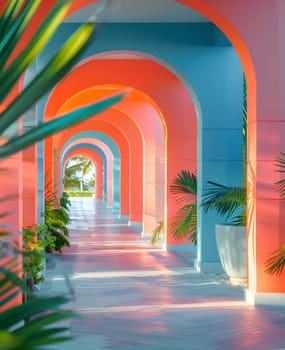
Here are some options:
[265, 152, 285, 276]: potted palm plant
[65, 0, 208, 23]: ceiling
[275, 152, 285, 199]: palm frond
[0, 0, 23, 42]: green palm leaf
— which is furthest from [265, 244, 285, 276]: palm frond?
[0, 0, 23, 42]: green palm leaf

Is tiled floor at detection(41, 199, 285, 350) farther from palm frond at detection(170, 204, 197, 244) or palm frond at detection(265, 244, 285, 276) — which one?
palm frond at detection(170, 204, 197, 244)

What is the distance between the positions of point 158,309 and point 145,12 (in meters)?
5.10

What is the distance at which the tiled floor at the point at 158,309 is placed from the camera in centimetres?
598

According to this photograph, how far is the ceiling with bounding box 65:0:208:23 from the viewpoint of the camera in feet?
33.9

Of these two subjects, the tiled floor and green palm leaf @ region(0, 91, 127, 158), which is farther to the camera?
the tiled floor

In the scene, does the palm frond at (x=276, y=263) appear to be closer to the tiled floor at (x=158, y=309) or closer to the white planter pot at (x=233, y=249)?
the tiled floor at (x=158, y=309)

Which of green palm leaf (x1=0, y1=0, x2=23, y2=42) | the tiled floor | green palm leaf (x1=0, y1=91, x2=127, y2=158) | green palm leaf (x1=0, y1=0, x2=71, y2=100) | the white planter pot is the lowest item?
the tiled floor

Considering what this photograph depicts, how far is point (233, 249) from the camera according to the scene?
31.6 ft

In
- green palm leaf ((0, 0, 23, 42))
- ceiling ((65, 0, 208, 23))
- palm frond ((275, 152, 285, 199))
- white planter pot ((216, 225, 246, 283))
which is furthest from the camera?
ceiling ((65, 0, 208, 23))

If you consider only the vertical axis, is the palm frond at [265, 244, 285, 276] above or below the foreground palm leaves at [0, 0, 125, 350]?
below

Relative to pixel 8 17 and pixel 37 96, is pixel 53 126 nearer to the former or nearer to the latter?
pixel 37 96

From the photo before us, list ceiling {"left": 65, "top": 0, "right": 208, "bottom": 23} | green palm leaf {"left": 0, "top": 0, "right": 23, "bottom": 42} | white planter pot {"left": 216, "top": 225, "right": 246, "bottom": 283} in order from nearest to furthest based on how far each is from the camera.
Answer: green palm leaf {"left": 0, "top": 0, "right": 23, "bottom": 42} < white planter pot {"left": 216, "top": 225, "right": 246, "bottom": 283} < ceiling {"left": 65, "top": 0, "right": 208, "bottom": 23}

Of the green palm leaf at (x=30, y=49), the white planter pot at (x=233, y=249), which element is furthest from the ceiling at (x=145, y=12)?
the green palm leaf at (x=30, y=49)

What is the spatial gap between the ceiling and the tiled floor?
12.8 ft
